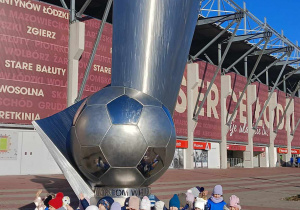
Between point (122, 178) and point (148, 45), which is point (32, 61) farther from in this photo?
point (122, 178)

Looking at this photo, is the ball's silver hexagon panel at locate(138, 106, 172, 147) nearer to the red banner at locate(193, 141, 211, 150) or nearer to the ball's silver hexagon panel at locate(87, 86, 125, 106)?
the ball's silver hexagon panel at locate(87, 86, 125, 106)

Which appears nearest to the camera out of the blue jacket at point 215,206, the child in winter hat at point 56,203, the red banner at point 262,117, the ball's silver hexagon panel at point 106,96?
the blue jacket at point 215,206

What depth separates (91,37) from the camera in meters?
27.9

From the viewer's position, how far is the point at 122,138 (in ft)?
18.6

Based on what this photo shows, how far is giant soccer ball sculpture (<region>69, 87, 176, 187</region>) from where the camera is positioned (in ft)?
18.7

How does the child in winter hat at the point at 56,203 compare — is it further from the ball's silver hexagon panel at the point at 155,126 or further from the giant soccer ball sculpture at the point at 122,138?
→ the ball's silver hexagon panel at the point at 155,126

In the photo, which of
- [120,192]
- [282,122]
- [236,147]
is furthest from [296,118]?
[120,192]

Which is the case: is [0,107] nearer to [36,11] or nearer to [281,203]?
[36,11]

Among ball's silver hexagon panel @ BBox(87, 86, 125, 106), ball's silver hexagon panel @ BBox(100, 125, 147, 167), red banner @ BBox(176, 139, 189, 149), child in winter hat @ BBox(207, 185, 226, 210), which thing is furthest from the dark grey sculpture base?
red banner @ BBox(176, 139, 189, 149)

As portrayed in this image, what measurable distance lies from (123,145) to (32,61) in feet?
67.8

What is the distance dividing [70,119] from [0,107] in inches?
710

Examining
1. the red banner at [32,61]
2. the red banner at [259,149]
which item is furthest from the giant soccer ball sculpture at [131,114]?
the red banner at [259,149]

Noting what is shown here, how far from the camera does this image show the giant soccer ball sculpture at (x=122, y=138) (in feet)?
18.7

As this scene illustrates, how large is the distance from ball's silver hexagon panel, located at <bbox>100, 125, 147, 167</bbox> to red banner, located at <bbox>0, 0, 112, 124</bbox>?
19492 millimetres
